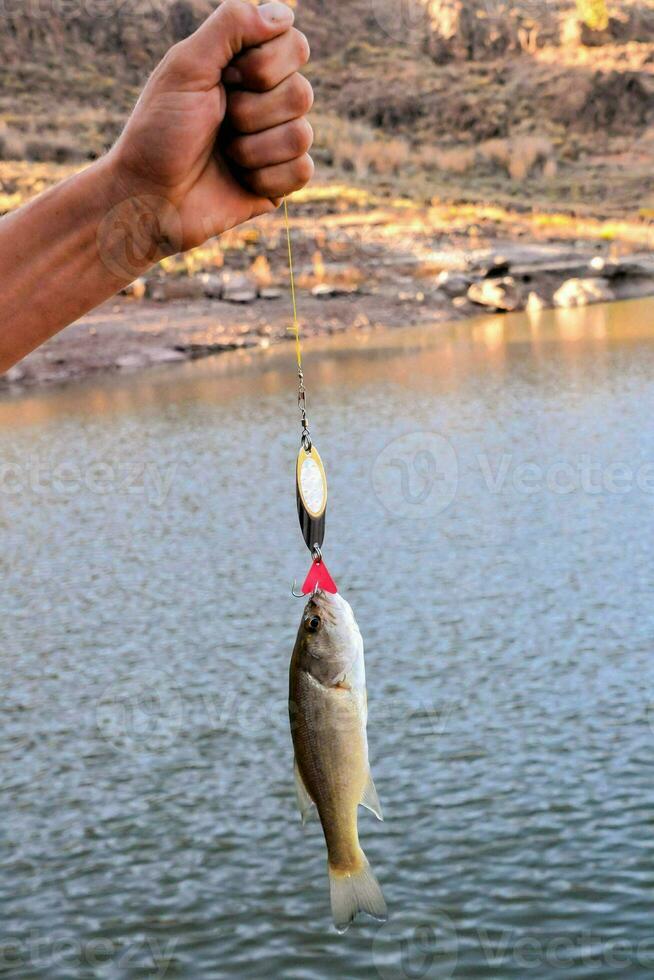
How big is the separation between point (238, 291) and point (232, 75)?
31.2 m

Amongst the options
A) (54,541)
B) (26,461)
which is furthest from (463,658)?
(26,461)

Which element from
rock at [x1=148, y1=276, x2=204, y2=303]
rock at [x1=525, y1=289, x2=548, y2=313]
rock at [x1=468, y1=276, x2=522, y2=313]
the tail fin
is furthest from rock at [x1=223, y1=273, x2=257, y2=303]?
the tail fin

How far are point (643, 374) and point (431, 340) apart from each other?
805cm

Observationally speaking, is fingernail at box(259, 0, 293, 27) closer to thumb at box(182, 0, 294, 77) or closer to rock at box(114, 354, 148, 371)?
thumb at box(182, 0, 294, 77)

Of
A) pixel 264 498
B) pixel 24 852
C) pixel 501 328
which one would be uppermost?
pixel 24 852

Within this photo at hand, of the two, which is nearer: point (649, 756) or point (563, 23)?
point (649, 756)

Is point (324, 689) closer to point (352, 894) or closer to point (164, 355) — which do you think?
point (352, 894)

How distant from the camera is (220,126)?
214 centimetres

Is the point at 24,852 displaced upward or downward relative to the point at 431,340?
upward

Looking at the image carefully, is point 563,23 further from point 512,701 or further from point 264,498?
point 512,701

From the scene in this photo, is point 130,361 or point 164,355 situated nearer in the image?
point 130,361

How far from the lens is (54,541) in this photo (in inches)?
551

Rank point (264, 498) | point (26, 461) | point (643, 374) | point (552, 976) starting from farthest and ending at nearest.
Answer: point (643, 374) → point (26, 461) → point (264, 498) → point (552, 976)

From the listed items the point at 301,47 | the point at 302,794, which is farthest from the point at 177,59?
the point at 302,794
